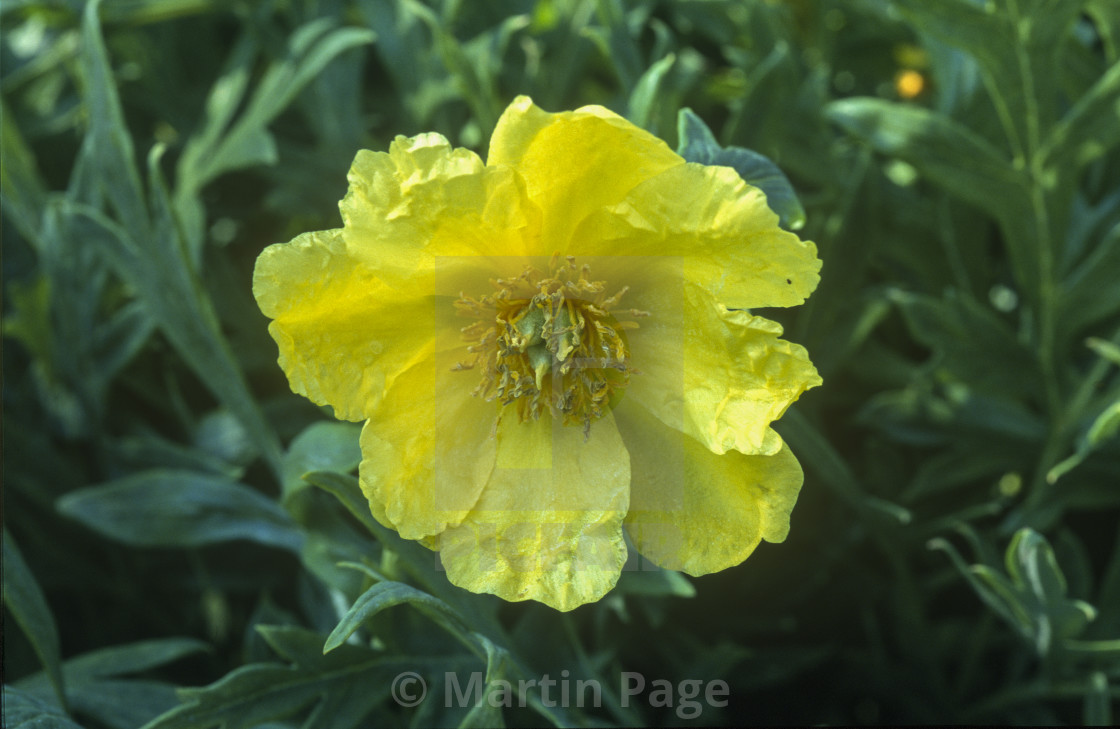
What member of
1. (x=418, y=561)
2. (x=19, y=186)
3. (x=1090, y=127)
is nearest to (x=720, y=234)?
(x=418, y=561)

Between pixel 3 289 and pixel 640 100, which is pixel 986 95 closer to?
pixel 640 100

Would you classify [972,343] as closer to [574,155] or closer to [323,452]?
[574,155]

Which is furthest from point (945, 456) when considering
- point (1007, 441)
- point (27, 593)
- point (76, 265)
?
point (76, 265)

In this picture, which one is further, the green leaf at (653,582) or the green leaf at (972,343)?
the green leaf at (972,343)

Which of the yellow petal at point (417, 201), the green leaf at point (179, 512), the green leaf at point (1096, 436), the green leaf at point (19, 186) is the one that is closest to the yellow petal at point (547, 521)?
the yellow petal at point (417, 201)

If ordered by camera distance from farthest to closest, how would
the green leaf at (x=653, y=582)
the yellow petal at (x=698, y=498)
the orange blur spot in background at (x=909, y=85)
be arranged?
the orange blur spot in background at (x=909, y=85) → the green leaf at (x=653, y=582) → the yellow petal at (x=698, y=498)

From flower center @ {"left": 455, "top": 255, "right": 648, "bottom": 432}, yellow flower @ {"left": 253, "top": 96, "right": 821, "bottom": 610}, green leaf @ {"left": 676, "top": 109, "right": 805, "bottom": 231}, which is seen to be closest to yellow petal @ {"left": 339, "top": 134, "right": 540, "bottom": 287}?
yellow flower @ {"left": 253, "top": 96, "right": 821, "bottom": 610}

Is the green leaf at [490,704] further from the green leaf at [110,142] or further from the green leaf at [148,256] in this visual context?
the green leaf at [110,142]
